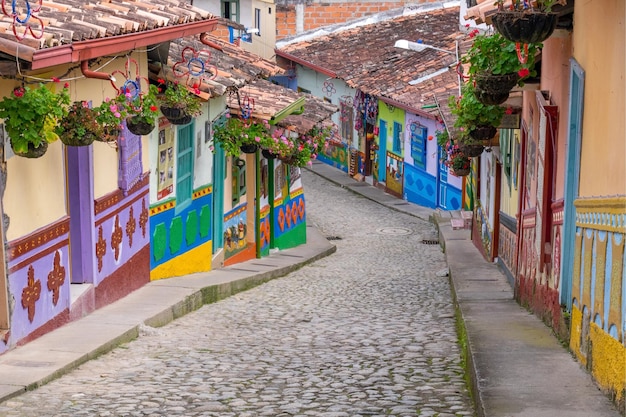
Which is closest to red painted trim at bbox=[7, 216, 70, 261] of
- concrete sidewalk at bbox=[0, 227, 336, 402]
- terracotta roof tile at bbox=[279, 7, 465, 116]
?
concrete sidewalk at bbox=[0, 227, 336, 402]

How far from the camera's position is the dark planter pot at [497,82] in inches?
396

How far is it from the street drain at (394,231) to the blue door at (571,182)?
54.6 feet

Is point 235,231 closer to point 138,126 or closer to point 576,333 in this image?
point 138,126

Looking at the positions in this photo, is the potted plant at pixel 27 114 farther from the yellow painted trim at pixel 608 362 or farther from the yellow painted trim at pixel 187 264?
the yellow painted trim at pixel 187 264

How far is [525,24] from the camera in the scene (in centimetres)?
785

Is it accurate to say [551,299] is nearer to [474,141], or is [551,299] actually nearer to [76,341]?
[76,341]

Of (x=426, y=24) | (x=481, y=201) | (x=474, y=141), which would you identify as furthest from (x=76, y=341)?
(x=426, y=24)

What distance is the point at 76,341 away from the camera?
9.59m

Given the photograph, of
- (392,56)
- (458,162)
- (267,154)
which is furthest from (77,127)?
(392,56)

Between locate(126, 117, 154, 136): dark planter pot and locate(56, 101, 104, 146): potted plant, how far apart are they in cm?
172

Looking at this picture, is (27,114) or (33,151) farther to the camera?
(33,151)

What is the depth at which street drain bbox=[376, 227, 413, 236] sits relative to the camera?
83.1 feet

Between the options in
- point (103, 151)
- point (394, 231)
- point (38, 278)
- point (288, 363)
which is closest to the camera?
point (288, 363)

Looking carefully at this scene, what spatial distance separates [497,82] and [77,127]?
3769 millimetres
